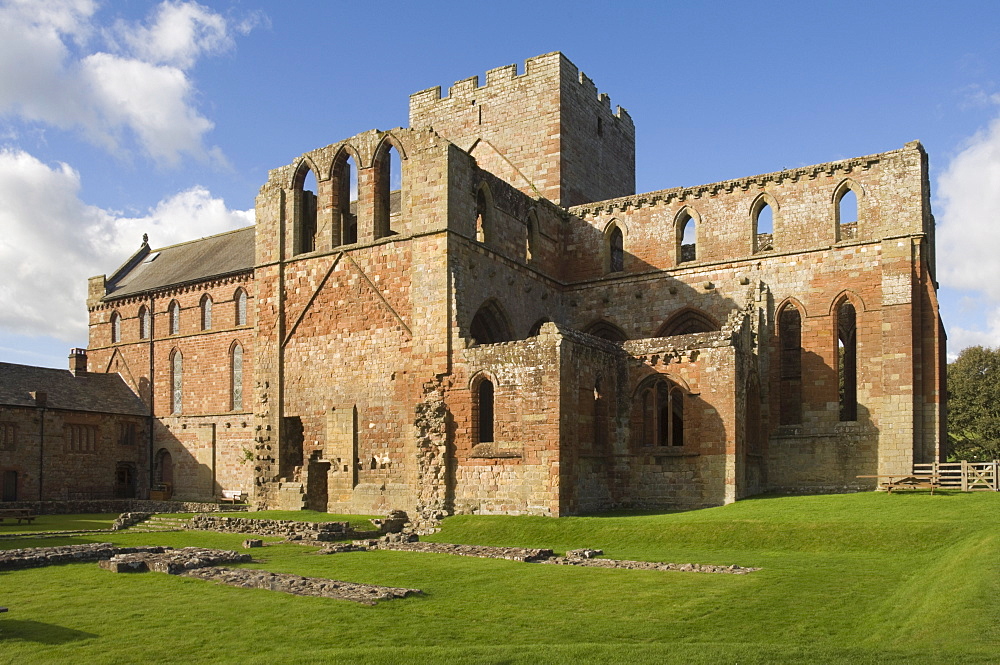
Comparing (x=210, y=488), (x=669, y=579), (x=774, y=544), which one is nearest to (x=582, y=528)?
(x=774, y=544)

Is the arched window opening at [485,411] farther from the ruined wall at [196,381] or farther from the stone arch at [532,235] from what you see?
the ruined wall at [196,381]

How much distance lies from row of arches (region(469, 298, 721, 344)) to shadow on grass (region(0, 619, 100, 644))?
637 inches

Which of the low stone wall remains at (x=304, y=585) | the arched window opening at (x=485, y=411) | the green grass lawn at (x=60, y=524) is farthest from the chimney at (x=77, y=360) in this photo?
the low stone wall remains at (x=304, y=585)

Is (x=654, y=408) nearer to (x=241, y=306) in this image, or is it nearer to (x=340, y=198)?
(x=340, y=198)

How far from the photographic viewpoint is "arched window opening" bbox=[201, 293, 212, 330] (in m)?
42.4

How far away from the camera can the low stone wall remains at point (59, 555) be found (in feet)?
56.5

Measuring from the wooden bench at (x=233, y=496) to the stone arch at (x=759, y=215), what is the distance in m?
23.6

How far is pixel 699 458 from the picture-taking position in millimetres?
24719

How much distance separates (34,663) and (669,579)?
9630mm

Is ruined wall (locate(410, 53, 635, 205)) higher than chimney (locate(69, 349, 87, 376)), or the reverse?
ruined wall (locate(410, 53, 635, 205))

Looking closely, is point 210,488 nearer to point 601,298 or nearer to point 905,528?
point 601,298

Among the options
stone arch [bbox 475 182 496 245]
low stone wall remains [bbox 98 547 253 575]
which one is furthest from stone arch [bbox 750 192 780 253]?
low stone wall remains [bbox 98 547 253 575]

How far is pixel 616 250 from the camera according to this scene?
33906 mm

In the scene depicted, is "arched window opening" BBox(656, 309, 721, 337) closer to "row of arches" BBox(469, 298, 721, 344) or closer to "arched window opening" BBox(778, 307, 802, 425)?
"row of arches" BBox(469, 298, 721, 344)
